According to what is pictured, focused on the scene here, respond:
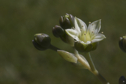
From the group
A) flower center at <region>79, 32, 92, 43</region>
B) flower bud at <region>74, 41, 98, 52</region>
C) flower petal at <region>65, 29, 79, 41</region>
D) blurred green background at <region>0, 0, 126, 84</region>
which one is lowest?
flower bud at <region>74, 41, 98, 52</region>

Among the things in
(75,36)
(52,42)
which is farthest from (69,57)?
(52,42)

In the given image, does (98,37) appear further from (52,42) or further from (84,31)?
(52,42)

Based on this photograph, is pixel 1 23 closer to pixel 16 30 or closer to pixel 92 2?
pixel 16 30

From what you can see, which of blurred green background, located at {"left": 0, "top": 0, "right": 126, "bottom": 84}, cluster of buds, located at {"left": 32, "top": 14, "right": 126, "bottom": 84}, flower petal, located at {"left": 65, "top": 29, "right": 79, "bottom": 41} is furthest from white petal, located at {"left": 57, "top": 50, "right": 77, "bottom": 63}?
blurred green background, located at {"left": 0, "top": 0, "right": 126, "bottom": 84}

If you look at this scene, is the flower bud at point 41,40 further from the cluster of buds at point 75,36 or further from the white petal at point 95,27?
the white petal at point 95,27

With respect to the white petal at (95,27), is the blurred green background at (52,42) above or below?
above

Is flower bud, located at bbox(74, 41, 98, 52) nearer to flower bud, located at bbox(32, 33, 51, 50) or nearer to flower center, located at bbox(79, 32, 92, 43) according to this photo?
flower center, located at bbox(79, 32, 92, 43)

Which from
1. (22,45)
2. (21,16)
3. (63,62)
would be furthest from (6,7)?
(63,62)

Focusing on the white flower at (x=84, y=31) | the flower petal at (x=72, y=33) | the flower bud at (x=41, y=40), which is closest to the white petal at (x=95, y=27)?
the white flower at (x=84, y=31)
